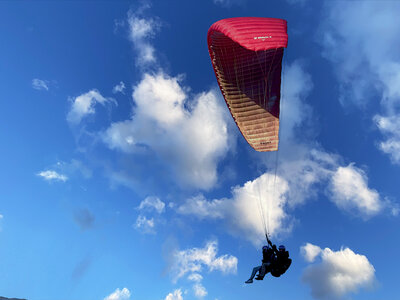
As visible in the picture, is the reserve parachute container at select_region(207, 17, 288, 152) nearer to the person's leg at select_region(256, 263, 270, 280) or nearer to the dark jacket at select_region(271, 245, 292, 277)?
the dark jacket at select_region(271, 245, 292, 277)

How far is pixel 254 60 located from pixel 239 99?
293cm

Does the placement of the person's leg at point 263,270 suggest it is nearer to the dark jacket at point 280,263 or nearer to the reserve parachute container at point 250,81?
the dark jacket at point 280,263

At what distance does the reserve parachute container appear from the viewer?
18483mm

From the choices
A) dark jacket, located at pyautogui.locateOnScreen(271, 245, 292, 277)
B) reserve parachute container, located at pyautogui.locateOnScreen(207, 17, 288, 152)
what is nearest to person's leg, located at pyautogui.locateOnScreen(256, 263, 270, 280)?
dark jacket, located at pyautogui.locateOnScreen(271, 245, 292, 277)

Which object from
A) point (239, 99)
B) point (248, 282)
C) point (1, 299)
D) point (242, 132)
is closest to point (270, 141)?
point (242, 132)

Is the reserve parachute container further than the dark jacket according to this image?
No

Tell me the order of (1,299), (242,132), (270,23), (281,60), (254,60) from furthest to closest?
(1,299) → (242,132) → (254,60) → (281,60) → (270,23)

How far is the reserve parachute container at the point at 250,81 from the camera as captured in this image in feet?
60.6

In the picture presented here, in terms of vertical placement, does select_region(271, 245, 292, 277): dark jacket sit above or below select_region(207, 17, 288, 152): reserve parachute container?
below

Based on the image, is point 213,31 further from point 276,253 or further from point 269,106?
point 276,253

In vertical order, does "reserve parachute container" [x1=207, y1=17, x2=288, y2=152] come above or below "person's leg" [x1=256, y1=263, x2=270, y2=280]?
above

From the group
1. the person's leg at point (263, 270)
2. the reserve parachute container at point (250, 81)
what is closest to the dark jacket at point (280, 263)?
the person's leg at point (263, 270)

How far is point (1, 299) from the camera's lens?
3722cm

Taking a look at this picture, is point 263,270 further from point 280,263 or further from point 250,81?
point 250,81
